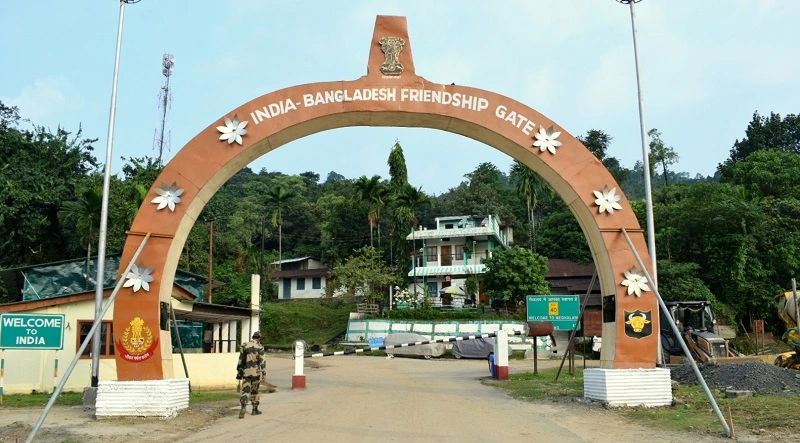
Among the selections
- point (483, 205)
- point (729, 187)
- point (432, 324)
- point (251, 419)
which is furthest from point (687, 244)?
point (251, 419)

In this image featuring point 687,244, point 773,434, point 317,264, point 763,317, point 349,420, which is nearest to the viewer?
point 773,434

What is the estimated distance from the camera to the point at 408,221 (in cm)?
5100

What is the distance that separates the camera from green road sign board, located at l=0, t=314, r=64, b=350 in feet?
40.9

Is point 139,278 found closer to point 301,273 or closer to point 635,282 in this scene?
point 635,282

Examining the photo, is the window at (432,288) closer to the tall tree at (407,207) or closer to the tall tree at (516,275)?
the tall tree at (407,207)

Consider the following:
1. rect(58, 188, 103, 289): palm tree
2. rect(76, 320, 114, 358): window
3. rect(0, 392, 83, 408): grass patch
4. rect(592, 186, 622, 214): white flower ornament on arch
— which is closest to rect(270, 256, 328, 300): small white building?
rect(58, 188, 103, 289): palm tree

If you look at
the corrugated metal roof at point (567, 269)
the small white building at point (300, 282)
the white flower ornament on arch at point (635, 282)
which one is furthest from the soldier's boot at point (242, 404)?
the small white building at point (300, 282)

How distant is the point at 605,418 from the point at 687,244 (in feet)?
114

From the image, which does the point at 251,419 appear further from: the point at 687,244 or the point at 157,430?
the point at 687,244

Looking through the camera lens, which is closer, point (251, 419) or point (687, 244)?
point (251, 419)

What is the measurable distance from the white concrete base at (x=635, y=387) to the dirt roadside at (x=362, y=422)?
446 mm

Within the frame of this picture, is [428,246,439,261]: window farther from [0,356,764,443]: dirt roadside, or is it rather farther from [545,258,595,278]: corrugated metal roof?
[0,356,764,443]: dirt roadside

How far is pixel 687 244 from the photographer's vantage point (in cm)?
4259

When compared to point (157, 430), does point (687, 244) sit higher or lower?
higher
